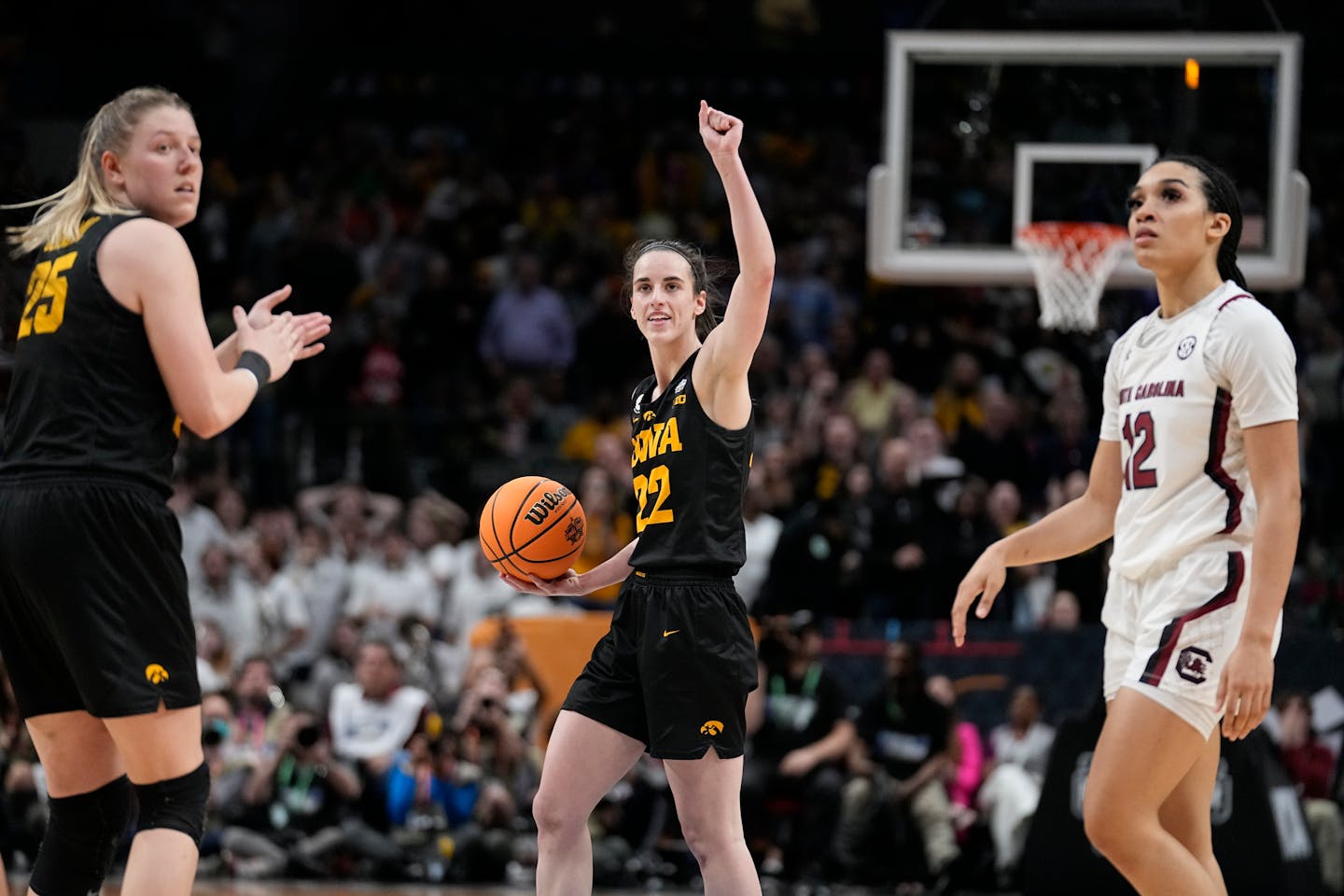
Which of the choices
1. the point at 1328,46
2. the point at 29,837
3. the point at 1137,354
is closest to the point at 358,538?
the point at 29,837

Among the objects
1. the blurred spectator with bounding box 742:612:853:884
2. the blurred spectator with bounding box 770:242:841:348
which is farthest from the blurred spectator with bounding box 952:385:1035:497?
the blurred spectator with bounding box 742:612:853:884

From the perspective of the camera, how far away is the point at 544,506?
541cm

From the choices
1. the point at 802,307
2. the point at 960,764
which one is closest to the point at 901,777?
the point at 960,764

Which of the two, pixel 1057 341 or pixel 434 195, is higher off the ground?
pixel 434 195

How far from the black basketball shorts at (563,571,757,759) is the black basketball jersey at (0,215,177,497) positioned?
140 cm

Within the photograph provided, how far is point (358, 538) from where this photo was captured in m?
12.6

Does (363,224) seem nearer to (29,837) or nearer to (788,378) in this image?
(788,378)

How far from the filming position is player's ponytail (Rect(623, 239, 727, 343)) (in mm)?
5234

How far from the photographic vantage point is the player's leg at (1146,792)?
14.5 ft

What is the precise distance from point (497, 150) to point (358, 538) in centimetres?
636

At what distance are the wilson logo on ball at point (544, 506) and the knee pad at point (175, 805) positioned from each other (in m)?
1.42

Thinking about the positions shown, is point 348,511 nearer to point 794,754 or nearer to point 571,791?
point 794,754

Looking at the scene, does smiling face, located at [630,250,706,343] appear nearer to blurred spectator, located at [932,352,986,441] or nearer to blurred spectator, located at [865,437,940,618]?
blurred spectator, located at [865,437,940,618]

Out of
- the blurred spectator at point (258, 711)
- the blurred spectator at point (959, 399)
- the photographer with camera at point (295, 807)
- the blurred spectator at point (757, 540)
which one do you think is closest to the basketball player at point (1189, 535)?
the photographer with camera at point (295, 807)
